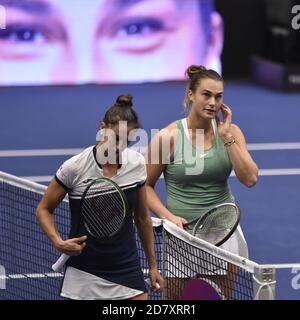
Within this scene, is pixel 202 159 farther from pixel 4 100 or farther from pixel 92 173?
pixel 4 100

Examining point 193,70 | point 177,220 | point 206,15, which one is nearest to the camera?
point 177,220

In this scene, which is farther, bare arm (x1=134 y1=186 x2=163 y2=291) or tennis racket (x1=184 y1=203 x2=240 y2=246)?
tennis racket (x1=184 y1=203 x2=240 y2=246)

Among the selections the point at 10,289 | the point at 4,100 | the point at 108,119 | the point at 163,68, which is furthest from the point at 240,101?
the point at 108,119

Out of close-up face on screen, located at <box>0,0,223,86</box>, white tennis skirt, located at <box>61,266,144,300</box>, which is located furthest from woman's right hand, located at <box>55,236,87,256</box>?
close-up face on screen, located at <box>0,0,223,86</box>

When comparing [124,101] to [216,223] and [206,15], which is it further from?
[206,15]

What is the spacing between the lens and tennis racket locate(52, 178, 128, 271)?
456 cm

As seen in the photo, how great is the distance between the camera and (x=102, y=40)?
1706cm

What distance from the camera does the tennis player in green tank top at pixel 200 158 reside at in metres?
5.22

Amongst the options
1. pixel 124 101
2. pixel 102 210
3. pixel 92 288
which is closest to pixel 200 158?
pixel 124 101

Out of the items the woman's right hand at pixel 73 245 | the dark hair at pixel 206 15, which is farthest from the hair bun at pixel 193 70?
the dark hair at pixel 206 15

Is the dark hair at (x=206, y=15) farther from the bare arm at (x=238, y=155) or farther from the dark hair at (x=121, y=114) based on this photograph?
the dark hair at (x=121, y=114)

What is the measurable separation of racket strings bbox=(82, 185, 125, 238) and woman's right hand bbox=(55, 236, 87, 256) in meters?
0.07

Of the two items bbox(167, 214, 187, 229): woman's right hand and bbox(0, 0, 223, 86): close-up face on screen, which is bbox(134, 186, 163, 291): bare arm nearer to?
bbox(167, 214, 187, 229): woman's right hand

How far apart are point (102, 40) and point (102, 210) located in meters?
12.7
